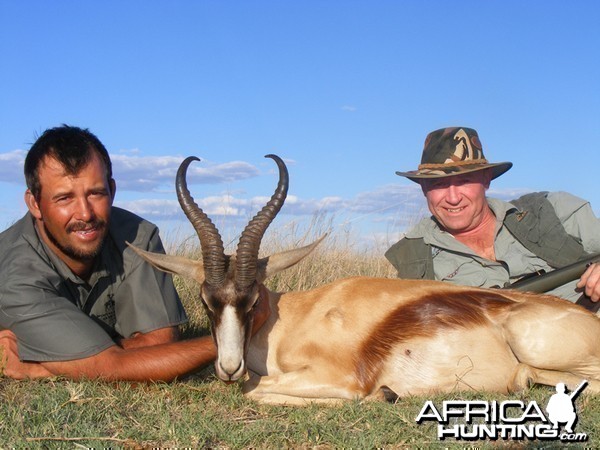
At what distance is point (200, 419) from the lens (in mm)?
4992

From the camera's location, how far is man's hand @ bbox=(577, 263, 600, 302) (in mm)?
6977

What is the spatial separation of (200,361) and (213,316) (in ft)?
2.02

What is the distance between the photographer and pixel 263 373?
6.41 m

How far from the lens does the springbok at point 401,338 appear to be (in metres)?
5.86

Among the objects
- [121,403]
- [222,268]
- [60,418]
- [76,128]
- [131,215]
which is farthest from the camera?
[131,215]

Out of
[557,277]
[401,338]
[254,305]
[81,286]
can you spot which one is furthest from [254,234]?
[557,277]

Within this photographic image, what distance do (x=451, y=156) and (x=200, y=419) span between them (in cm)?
456

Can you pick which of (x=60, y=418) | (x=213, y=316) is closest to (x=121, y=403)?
(x=60, y=418)

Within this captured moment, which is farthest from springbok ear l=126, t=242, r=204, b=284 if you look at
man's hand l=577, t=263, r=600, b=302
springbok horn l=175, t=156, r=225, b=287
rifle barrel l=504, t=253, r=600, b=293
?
man's hand l=577, t=263, r=600, b=302

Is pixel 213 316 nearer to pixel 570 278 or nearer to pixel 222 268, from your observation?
pixel 222 268

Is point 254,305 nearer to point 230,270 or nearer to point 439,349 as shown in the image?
point 230,270

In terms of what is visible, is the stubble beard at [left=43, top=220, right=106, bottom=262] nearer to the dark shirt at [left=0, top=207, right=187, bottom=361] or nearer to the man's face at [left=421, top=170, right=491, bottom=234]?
the dark shirt at [left=0, top=207, right=187, bottom=361]

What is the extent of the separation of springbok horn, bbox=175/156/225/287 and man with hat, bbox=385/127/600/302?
3043 millimetres
